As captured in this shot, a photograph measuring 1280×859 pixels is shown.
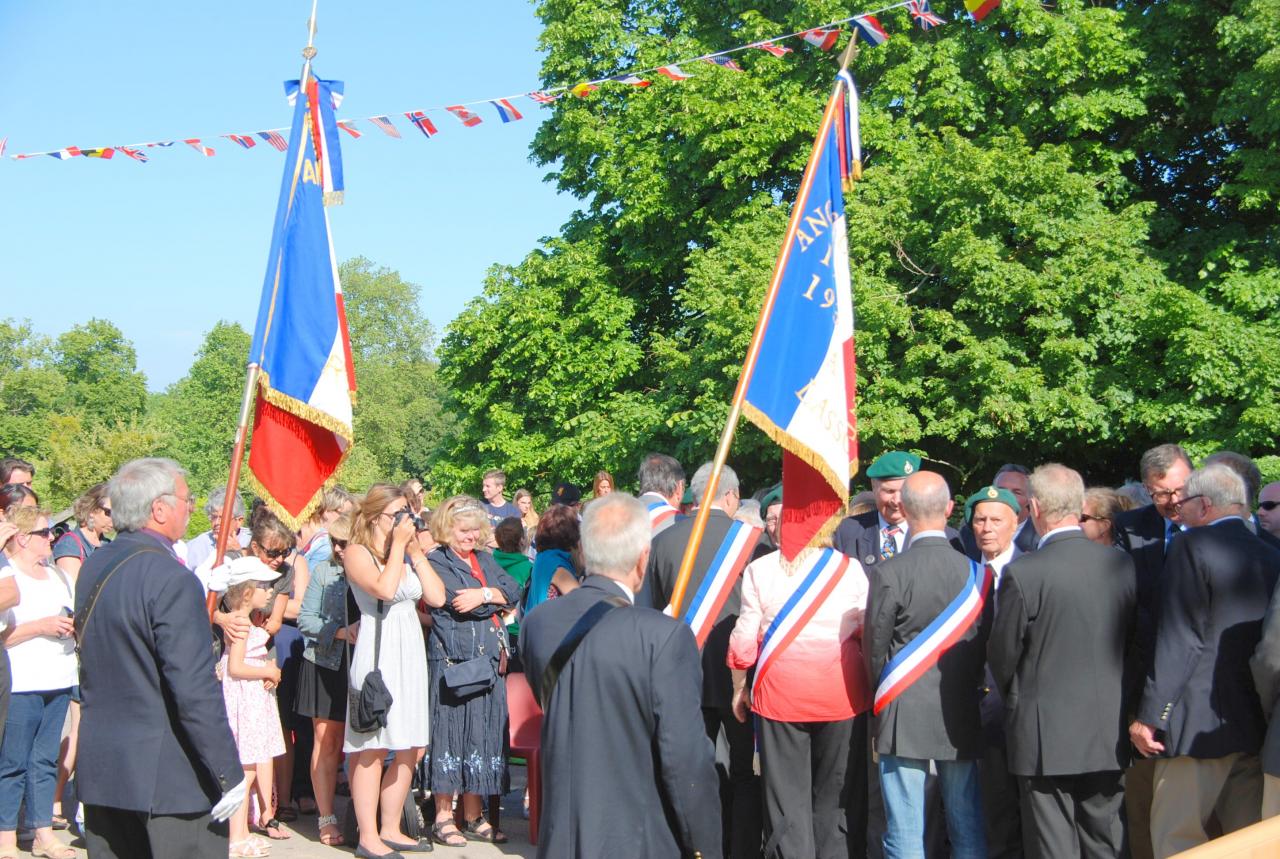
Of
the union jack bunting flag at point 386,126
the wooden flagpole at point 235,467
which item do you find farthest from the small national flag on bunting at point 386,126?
the wooden flagpole at point 235,467

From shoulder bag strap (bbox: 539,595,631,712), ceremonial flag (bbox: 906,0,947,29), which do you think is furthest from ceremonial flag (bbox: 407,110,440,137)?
shoulder bag strap (bbox: 539,595,631,712)

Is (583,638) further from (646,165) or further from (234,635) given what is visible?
(646,165)

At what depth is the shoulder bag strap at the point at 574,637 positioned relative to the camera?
11.6 ft

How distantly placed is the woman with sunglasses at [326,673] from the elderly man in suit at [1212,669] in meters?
4.24

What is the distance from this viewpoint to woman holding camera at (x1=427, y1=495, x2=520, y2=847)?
6676 mm

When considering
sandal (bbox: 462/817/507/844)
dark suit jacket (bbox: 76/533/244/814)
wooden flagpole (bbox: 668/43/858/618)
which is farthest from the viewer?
sandal (bbox: 462/817/507/844)

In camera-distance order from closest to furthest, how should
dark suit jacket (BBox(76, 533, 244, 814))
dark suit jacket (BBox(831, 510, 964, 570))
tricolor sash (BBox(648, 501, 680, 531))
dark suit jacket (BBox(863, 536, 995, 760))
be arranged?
dark suit jacket (BBox(76, 533, 244, 814))
dark suit jacket (BBox(863, 536, 995, 760))
tricolor sash (BBox(648, 501, 680, 531))
dark suit jacket (BBox(831, 510, 964, 570))

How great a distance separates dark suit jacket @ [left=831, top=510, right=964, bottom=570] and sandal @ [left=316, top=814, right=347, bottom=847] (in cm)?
333

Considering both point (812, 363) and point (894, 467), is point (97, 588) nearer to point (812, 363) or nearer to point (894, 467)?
point (812, 363)

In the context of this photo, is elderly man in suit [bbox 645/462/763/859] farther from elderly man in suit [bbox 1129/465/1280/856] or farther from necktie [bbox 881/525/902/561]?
elderly man in suit [bbox 1129/465/1280/856]

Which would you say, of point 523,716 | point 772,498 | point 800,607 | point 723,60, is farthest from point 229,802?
point 723,60

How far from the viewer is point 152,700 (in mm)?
4145

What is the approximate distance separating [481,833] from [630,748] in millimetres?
3863

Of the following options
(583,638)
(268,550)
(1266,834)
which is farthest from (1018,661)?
(268,550)
